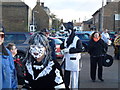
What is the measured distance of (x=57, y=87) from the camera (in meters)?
2.77

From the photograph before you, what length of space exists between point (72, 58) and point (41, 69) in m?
3.32

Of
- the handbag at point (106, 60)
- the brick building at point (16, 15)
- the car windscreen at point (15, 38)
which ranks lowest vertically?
the handbag at point (106, 60)

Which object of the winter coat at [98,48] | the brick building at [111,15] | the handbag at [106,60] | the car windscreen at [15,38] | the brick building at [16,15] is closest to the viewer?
the winter coat at [98,48]

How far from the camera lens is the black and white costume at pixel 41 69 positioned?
9.14 feet

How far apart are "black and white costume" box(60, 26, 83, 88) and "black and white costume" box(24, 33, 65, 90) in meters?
3.09

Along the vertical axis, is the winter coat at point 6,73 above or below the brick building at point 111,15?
below

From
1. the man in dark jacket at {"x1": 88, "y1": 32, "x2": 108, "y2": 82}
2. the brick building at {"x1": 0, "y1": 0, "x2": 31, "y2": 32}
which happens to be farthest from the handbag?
the brick building at {"x1": 0, "y1": 0, "x2": 31, "y2": 32}

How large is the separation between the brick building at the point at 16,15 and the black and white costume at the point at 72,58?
4950 centimetres

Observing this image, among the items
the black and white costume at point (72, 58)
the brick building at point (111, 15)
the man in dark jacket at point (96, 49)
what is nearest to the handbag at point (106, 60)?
the man in dark jacket at point (96, 49)

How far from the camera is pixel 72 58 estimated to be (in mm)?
6105

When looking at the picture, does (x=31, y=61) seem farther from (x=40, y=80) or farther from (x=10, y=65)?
(x=10, y=65)

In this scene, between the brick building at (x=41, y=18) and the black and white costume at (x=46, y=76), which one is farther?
the brick building at (x=41, y=18)

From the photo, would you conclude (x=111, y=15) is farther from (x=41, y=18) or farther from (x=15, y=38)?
(x=15, y=38)

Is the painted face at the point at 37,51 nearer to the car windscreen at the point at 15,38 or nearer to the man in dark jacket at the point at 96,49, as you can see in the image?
the man in dark jacket at the point at 96,49
